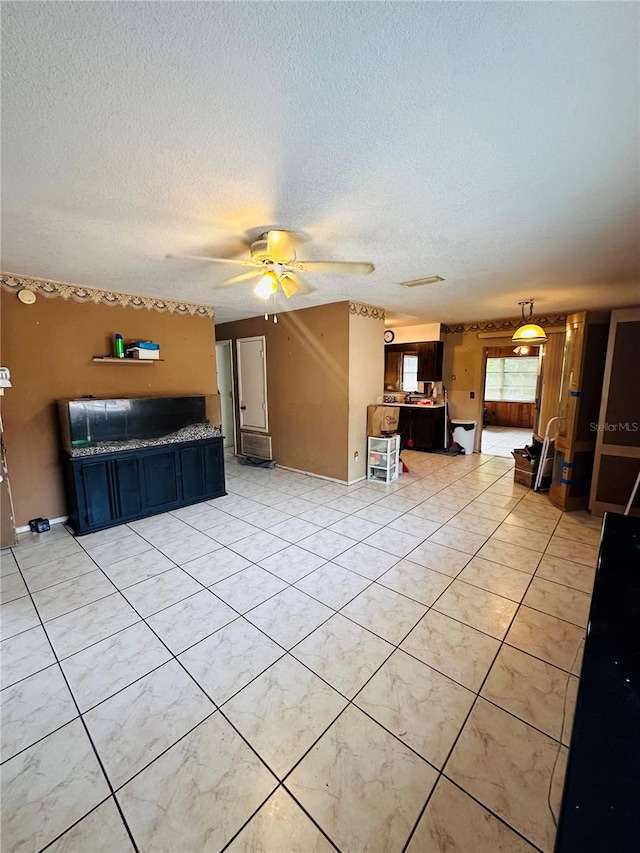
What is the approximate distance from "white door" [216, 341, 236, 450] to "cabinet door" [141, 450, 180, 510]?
8.42ft

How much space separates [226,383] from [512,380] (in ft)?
24.5

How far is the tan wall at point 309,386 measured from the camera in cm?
466

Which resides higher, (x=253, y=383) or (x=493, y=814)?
(x=253, y=383)

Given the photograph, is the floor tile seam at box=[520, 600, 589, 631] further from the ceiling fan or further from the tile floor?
the tile floor

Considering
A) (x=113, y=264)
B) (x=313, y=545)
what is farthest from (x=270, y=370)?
(x=313, y=545)

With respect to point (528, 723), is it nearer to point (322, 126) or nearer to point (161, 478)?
point (322, 126)

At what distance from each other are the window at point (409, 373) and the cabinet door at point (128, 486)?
5.56 meters

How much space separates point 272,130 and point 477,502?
399cm

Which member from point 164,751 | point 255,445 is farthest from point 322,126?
point 255,445

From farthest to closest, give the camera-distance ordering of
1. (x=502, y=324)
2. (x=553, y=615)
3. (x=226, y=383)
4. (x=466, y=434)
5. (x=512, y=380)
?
(x=512, y=380) < (x=226, y=383) < (x=466, y=434) < (x=502, y=324) < (x=553, y=615)

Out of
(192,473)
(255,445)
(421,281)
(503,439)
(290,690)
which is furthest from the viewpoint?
(503,439)

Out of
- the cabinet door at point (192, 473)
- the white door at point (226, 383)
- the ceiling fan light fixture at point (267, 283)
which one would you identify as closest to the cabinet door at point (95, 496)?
the cabinet door at point (192, 473)

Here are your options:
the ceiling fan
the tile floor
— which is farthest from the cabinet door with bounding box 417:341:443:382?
the ceiling fan

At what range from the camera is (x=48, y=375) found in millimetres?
3465
